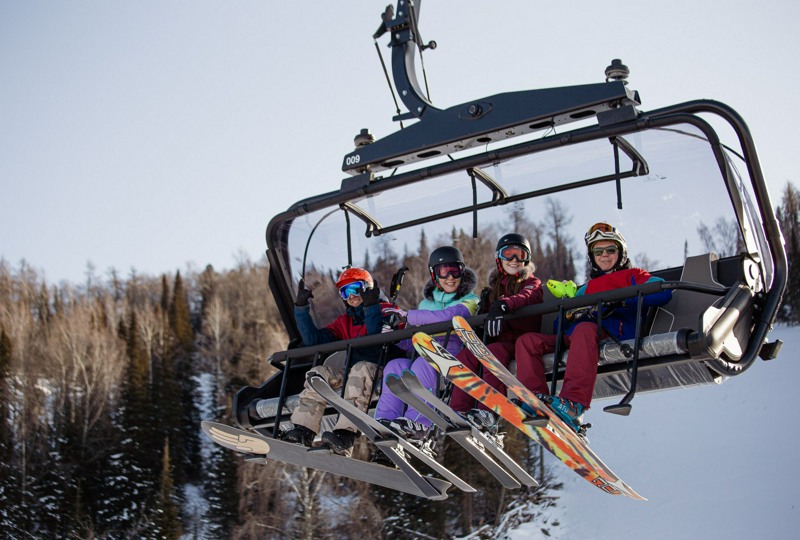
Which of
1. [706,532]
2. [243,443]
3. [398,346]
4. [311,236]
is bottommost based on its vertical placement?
[706,532]

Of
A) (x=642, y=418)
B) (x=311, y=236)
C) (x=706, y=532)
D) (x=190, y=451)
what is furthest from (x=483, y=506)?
(x=311, y=236)

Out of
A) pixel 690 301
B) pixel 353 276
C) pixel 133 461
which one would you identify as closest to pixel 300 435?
pixel 353 276

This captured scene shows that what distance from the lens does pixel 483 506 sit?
120 ft

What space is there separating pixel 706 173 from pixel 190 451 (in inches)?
1876

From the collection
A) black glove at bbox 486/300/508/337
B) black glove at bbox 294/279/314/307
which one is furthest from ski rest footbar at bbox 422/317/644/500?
black glove at bbox 294/279/314/307

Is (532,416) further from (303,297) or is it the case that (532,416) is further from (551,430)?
(303,297)

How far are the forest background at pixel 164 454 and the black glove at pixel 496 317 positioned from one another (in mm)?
19749

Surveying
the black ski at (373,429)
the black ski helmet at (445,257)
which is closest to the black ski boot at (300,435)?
the black ski at (373,429)

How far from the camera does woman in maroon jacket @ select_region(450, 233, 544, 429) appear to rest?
6883mm

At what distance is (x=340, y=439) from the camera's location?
24.8 ft

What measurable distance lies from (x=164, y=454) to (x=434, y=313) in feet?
138

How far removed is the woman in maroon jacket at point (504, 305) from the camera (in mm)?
6883

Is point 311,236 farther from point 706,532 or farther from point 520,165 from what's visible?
point 706,532

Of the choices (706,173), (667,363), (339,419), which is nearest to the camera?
(667,363)
